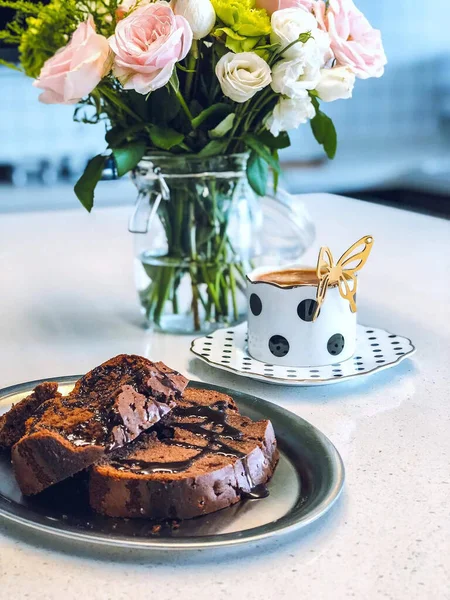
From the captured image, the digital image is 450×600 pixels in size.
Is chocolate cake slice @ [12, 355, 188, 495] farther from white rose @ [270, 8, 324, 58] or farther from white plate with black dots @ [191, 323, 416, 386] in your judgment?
white rose @ [270, 8, 324, 58]

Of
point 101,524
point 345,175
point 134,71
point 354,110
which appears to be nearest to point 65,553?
point 101,524

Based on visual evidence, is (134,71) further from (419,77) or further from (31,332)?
(419,77)

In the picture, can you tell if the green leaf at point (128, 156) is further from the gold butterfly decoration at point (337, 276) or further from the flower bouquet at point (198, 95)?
the gold butterfly decoration at point (337, 276)

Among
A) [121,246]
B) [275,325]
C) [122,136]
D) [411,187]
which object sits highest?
[122,136]

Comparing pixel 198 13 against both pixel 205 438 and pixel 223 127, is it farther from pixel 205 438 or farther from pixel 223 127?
pixel 205 438

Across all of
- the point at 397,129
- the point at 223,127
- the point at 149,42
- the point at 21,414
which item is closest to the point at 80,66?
the point at 149,42

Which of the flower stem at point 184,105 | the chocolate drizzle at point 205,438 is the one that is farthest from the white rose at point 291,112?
the chocolate drizzle at point 205,438
